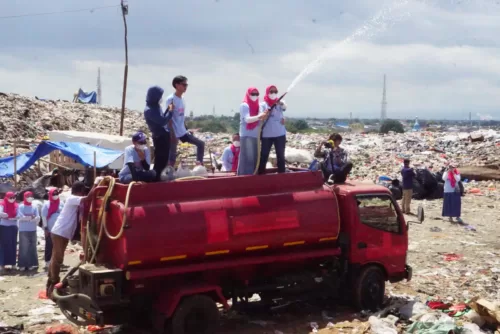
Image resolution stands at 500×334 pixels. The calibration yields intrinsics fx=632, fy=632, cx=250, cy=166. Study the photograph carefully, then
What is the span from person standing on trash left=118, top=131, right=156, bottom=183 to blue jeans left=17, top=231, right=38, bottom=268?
4034 mm

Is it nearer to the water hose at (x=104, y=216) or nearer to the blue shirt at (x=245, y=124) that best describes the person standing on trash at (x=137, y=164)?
the water hose at (x=104, y=216)

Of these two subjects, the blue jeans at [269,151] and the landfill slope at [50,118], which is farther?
the landfill slope at [50,118]

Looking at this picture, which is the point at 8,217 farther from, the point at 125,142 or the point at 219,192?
the point at 125,142

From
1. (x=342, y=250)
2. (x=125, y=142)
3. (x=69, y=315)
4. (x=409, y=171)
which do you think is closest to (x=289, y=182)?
(x=342, y=250)

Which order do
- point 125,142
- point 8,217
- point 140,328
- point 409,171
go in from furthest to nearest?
point 125,142 → point 409,171 → point 8,217 → point 140,328

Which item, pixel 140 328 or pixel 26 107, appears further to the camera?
pixel 26 107

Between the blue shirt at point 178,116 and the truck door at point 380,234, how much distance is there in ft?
8.14

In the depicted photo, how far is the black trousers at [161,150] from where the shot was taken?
759 cm

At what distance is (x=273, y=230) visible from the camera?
290 inches

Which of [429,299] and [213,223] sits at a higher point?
[213,223]

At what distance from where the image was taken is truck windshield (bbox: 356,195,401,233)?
8258 mm

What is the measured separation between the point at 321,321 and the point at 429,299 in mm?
1850

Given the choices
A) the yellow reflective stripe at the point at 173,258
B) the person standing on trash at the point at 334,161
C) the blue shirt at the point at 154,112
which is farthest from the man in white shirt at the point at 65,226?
the person standing on trash at the point at 334,161

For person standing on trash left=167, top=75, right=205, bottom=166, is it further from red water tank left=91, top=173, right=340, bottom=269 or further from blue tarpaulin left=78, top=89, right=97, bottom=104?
blue tarpaulin left=78, top=89, right=97, bottom=104
